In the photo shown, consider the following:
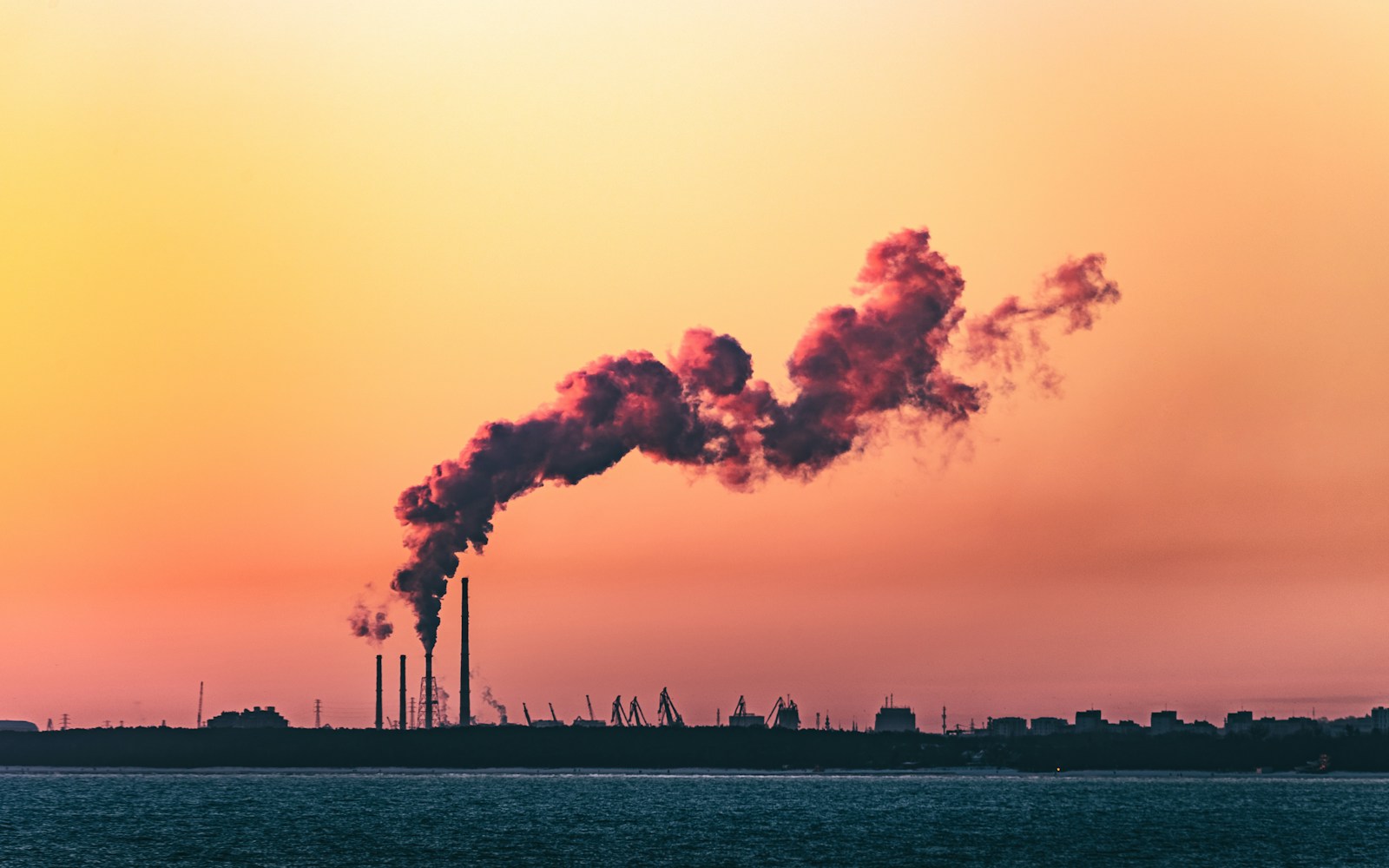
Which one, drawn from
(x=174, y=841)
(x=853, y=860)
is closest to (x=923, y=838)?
(x=853, y=860)

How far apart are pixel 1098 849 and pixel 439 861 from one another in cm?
6675

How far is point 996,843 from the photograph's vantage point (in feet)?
624

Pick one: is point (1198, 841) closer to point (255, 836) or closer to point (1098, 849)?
point (1098, 849)

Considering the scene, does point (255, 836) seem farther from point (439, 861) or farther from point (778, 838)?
point (778, 838)

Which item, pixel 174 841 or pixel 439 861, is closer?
pixel 439 861

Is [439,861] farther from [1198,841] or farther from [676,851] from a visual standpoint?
[1198,841]

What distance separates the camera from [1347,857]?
176625mm

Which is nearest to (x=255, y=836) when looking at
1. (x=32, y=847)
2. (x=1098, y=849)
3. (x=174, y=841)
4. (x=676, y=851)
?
(x=174, y=841)

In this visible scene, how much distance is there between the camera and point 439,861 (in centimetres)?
16150

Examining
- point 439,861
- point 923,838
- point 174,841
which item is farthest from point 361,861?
point 923,838

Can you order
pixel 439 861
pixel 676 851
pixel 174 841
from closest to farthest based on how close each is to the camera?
pixel 439 861
pixel 676 851
pixel 174 841

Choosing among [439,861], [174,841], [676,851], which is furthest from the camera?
[174,841]

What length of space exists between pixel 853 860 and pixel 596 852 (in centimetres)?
2436

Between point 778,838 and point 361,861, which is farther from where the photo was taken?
point 778,838
